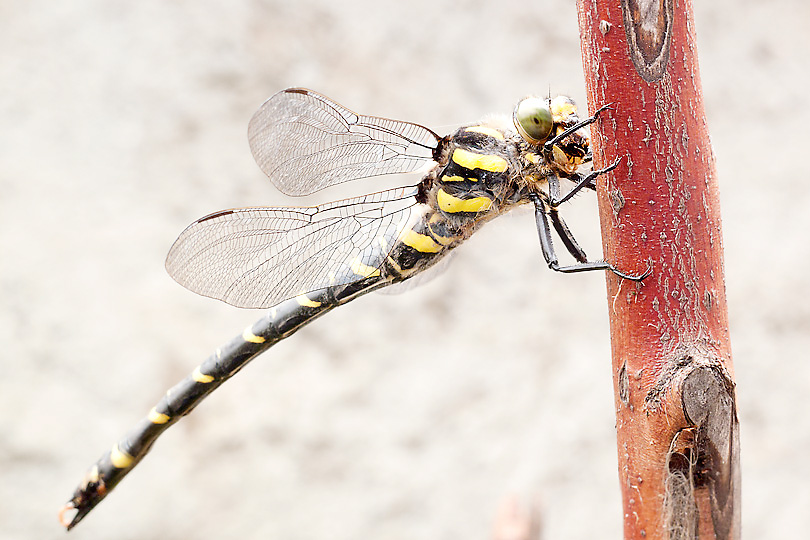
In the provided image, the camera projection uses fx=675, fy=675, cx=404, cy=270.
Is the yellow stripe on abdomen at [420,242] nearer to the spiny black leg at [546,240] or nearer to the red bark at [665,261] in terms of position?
the spiny black leg at [546,240]

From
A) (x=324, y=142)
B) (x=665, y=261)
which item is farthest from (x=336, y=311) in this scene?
(x=665, y=261)

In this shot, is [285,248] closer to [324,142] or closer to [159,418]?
[324,142]

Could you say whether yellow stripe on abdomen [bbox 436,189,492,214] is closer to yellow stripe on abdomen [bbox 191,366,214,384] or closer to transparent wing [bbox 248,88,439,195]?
transparent wing [bbox 248,88,439,195]

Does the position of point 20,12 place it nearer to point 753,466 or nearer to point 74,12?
point 74,12

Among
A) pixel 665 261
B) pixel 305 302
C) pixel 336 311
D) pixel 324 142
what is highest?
pixel 336 311

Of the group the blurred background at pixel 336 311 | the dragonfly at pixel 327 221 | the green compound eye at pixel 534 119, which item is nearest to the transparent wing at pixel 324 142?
the dragonfly at pixel 327 221

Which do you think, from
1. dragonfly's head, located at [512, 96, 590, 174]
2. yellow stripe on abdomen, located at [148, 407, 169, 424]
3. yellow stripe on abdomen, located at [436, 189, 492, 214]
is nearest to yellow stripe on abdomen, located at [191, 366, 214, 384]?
yellow stripe on abdomen, located at [148, 407, 169, 424]
